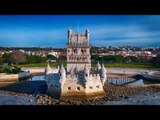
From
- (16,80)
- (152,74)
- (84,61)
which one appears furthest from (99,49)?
(16,80)

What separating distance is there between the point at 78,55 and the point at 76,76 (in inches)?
14.9

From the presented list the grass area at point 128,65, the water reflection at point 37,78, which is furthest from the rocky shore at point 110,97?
Result: the grass area at point 128,65

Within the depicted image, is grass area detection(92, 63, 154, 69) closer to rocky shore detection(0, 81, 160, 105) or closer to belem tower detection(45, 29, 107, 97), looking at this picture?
belem tower detection(45, 29, 107, 97)

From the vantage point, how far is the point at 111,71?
7.48 metres

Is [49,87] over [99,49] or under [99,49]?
under

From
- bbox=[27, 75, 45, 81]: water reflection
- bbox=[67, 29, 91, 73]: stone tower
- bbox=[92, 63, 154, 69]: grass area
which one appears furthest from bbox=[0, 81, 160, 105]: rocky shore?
bbox=[67, 29, 91, 73]: stone tower

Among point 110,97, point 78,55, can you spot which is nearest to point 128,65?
point 110,97

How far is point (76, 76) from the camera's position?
7.62m

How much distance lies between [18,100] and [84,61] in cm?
135

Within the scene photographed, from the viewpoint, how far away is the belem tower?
7.50 m
